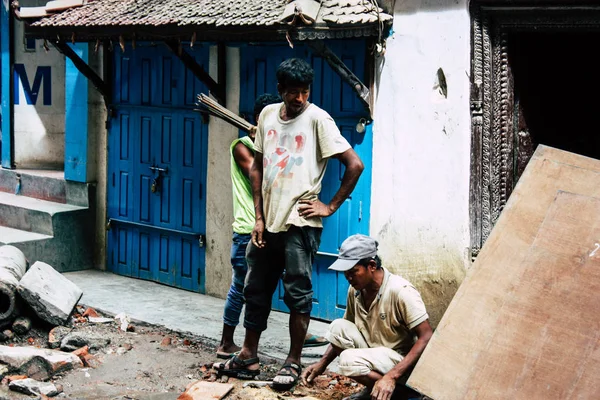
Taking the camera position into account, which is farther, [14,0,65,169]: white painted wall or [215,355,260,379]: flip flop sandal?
[14,0,65,169]: white painted wall

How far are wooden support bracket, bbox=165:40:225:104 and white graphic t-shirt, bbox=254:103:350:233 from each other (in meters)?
3.01

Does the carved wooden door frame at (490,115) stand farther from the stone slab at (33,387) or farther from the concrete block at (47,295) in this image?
the concrete block at (47,295)

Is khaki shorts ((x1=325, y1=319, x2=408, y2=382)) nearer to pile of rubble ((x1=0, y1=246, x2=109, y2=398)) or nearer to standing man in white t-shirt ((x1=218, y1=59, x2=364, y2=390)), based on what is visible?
standing man in white t-shirt ((x1=218, y1=59, x2=364, y2=390))

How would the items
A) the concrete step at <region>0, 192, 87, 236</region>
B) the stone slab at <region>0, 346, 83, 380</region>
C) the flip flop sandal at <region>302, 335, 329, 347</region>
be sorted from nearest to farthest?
the stone slab at <region>0, 346, 83, 380</region> → the flip flop sandal at <region>302, 335, 329, 347</region> → the concrete step at <region>0, 192, 87, 236</region>

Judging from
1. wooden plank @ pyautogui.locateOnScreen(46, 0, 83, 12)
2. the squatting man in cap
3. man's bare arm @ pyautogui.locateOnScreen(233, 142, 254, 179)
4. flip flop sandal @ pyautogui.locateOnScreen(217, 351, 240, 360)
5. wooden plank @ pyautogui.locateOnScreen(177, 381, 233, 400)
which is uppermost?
wooden plank @ pyautogui.locateOnScreen(46, 0, 83, 12)

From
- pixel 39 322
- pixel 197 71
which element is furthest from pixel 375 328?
pixel 197 71

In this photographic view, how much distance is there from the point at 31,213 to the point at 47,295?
3205mm

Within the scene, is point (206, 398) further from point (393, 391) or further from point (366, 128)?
point (366, 128)

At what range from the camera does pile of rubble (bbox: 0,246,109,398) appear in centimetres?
712

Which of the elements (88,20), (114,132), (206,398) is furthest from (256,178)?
A: (114,132)

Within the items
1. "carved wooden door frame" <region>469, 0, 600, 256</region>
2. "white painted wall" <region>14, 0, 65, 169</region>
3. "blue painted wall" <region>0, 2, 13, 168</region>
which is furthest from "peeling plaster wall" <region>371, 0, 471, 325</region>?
"blue painted wall" <region>0, 2, 13, 168</region>

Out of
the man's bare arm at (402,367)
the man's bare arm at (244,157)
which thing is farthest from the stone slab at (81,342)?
the man's bare arm at (402,367)

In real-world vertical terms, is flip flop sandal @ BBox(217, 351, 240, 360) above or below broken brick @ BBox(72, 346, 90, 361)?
above

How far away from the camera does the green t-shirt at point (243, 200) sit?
7.25 metres
